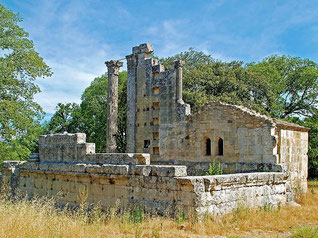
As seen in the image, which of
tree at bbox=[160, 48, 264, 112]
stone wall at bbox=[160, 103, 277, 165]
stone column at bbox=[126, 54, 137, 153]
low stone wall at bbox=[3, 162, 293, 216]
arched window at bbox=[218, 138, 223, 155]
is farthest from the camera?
tree at bbox=[160, 48, 264, 112]

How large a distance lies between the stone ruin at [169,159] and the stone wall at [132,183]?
26mm

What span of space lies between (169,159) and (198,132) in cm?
297

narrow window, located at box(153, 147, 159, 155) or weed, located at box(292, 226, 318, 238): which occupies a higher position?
narrow window, located at box(153, 147, 159, 155)

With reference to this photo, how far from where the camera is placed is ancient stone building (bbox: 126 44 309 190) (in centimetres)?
1457

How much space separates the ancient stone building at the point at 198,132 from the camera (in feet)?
47.8

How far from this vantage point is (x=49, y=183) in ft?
41.9

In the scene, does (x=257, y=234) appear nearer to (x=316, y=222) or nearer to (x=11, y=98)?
(x=316, y=222)

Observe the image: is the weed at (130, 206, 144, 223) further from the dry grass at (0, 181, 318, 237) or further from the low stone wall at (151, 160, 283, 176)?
the low stone wall at (151, 160, 283, 176)

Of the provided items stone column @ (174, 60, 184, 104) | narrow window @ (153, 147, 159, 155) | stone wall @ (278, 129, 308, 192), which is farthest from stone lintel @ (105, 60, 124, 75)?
stone wall @ (278, 129, 308, 192)

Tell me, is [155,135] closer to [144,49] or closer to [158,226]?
[144,49]

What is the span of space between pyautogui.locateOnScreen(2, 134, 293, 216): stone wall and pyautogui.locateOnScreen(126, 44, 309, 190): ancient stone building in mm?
2704

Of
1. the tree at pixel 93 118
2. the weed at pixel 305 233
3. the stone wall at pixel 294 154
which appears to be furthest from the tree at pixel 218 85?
the weed at pixel 305 233

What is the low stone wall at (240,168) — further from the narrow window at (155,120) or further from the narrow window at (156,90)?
the narrow window at (156,90)

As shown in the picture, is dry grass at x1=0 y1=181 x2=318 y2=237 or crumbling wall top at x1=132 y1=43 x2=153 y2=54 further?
crumbling wall top at x1=132 y1=43 x2=153 y2=54
